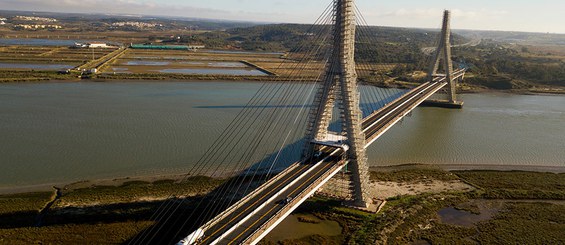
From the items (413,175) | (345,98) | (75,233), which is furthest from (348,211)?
(75,233)

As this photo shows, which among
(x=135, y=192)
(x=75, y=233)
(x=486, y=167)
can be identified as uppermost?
(x=486, y=167)

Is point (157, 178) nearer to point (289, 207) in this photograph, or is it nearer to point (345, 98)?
point (289, 207)

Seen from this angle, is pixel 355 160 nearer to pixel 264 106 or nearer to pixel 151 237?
pixel 151 237

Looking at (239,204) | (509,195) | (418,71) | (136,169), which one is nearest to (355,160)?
(239,204)

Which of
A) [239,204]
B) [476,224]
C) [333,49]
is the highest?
[333,49]

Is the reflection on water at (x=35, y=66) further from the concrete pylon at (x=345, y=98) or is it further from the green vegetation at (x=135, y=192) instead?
the concrete pylon at (x=345, y=98)

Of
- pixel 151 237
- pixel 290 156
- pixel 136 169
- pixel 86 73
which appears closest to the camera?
pixel 151 237

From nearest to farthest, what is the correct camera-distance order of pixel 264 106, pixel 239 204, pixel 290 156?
pixel 239 204, pixel 290 156, pixel 264 106
